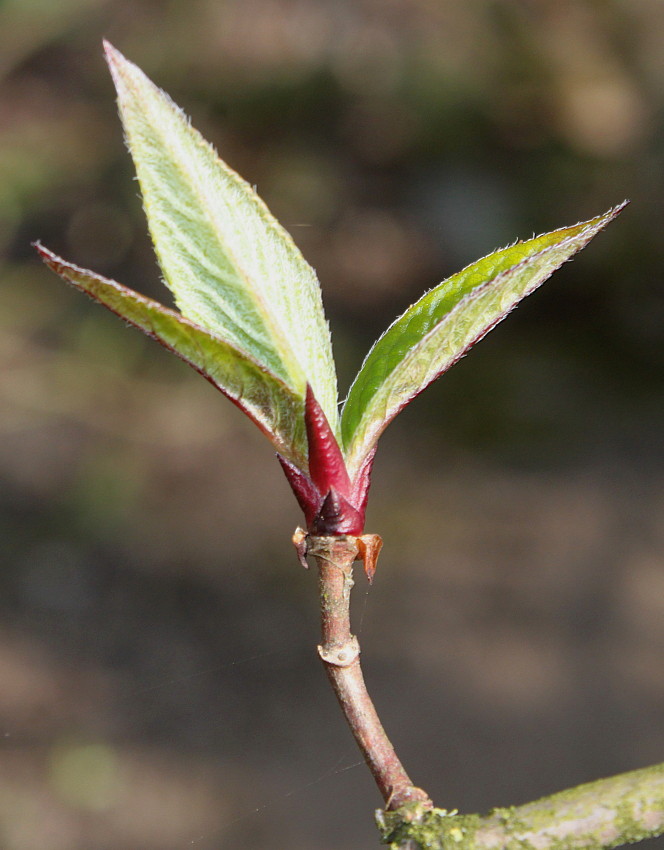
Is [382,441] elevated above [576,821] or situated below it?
below

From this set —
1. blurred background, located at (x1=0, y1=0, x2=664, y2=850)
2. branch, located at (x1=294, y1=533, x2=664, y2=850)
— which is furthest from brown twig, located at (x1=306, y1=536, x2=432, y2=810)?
blurred background, located at (x1=0, y1=0, x2=664, y2=850)

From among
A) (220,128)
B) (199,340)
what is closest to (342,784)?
(220,128)

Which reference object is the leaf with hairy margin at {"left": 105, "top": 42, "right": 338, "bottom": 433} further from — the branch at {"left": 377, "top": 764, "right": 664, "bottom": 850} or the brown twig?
the branch at {"left": 377, "top": 764, "right": 664, "bottom": 850}

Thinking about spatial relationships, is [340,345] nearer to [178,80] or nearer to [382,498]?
[382,498]

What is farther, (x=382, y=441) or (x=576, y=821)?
(x=382, y=441)

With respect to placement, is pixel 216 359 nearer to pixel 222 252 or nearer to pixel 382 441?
pixel 222 252

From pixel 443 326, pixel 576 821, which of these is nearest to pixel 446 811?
pixel 576 821

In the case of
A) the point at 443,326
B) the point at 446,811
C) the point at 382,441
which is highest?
the point at 443,326
